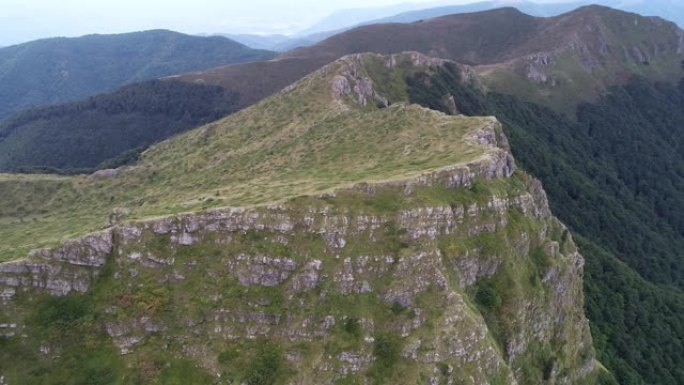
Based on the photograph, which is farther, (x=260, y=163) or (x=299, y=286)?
(x=260, y=163)

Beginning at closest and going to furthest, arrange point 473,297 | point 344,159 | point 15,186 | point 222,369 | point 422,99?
point 222,369 < point 473,297 < point 344,159 < point 15,186 < point 422,99

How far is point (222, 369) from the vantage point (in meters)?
63.5

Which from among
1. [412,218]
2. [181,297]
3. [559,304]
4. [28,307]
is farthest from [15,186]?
[559,304]

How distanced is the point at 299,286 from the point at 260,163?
51299mm

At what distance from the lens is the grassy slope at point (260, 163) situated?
3435 inches

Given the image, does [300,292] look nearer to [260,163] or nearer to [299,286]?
[299,286]

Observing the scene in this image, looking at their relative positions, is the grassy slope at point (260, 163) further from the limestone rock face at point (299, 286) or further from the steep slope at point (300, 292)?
the limestone rock face at point (299, 286)

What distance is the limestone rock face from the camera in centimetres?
6456

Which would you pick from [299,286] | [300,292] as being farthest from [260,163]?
[300,292]

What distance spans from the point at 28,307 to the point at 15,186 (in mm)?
77962

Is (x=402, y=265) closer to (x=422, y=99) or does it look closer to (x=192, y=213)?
(x=192, y=213)

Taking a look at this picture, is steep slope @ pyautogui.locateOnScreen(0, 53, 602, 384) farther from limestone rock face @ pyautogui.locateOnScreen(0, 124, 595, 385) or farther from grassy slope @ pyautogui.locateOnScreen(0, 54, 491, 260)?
grassy slope @ pyautogui.locateOnScreen(0, 54, 491, 260)

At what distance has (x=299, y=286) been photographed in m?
67.5

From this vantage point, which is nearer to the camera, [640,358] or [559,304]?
[559,304]
